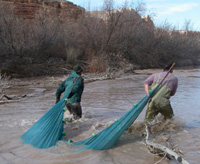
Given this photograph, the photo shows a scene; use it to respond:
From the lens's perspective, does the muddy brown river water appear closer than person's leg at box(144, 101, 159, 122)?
Yes

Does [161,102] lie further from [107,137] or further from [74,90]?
[74,90]

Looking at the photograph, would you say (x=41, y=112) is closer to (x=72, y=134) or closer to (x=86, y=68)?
(x=72, y=134)

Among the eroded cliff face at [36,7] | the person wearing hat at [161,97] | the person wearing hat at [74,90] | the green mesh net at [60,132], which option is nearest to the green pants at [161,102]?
the person wearing hat at [161,97]

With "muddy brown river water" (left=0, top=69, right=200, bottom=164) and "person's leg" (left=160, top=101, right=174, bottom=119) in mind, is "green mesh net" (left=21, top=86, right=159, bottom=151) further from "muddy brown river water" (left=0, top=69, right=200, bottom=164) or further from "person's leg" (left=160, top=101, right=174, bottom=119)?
"person's leg" (left=160, top=101, right=174, bottom=119)

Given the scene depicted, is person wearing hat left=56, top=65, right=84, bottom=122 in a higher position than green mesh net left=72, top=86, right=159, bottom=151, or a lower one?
higher

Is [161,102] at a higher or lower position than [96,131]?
higher

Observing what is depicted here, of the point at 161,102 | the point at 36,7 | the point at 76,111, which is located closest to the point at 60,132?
the point at 76,111

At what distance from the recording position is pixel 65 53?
2186 centimetres

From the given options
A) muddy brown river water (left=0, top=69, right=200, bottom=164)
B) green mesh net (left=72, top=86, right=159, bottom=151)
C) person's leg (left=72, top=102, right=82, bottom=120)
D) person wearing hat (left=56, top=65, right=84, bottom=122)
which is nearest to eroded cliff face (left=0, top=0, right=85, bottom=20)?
muddy brown river water (left=0, top=69, right=200, bottom=164)

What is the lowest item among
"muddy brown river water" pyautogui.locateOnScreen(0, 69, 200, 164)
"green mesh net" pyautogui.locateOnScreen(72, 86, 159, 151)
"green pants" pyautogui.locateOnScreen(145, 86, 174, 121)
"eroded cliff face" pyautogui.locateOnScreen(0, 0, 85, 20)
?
"muddy brown river water" pyautogui.locateOnScreen(0, 69, 200, 164)

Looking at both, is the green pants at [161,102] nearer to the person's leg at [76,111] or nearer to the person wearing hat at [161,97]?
the person wearing hat at [161,97]

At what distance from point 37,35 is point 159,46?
1793cm

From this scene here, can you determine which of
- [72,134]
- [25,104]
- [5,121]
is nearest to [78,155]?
[72,134]

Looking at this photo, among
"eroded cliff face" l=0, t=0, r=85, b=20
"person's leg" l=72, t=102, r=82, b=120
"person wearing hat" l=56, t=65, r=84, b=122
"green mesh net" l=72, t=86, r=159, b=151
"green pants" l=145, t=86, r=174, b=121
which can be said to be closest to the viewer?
"green mesh net" l=72, t=86, r=159, b=151
